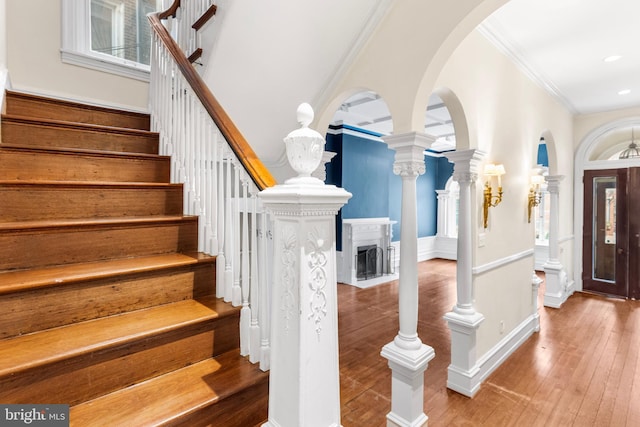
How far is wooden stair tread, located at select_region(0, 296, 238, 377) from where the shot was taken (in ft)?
3.37

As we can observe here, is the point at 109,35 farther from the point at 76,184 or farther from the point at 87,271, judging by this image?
the point at 87,271

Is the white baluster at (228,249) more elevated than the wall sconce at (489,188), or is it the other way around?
the wall sconce at (489,188)

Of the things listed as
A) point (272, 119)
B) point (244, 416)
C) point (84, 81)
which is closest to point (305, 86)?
point (272, 119)

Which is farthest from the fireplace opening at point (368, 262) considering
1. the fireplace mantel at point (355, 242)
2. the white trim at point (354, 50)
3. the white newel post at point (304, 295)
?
the white newel post at point (304, 295)

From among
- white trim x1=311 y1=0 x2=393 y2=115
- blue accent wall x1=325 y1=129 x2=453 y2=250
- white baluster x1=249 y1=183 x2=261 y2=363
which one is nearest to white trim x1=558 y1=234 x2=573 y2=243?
blue accent wall x1=325 y1=129 x2=453 y2=250

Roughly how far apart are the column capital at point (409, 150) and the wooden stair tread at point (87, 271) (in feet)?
4.27

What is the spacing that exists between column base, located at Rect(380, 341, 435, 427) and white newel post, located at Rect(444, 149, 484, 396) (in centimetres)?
66

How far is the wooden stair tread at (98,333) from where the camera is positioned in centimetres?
103

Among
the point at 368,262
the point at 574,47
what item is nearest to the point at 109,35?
the point at 574,47

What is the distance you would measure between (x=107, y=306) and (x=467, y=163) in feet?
8.44

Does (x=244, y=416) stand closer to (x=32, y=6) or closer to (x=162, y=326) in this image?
(x=162, y=326)

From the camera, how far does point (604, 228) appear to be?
5.42m

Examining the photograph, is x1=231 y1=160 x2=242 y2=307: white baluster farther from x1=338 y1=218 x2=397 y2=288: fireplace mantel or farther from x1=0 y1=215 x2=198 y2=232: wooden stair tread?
x1=338 y1=218 x2=397 y2=288: fireplace mantel

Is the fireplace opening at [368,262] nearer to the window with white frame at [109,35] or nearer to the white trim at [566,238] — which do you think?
the white trim at [566,238]
